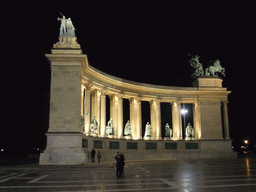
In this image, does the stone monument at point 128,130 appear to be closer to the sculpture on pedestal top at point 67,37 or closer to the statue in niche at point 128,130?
the statue in niche at point 128,130

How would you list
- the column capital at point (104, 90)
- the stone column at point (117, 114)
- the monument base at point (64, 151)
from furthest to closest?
1. the stone column at point (117, 114)
2. the column capital at point (104, 90)
3. the monument base at point (64, 151)

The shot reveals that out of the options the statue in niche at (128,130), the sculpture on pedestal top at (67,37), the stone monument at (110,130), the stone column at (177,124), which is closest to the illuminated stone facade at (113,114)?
the stone column at (177,124)

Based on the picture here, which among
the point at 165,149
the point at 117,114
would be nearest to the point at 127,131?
the point at 117,114

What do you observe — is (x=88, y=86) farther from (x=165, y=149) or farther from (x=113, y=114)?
(x=165, y=149)

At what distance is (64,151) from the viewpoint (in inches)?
1626

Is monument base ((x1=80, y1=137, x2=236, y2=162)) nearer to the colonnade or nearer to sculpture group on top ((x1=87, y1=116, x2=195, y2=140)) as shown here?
sculpture group on top ((x1=87, y1=116, x2=195, y2=140))

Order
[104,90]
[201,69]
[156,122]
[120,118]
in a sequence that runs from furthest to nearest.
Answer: [201,69] < [156,122] < [120,118] < [104,90]

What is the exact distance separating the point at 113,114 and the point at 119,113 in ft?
4.19

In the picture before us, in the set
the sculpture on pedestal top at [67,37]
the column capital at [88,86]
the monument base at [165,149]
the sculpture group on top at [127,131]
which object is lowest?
the monument base at [165,149]

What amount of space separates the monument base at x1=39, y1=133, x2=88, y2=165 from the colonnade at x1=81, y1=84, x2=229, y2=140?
5644 millimetres

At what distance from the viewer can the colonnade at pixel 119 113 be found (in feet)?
171

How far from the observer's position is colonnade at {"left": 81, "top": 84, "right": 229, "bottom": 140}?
5212cm

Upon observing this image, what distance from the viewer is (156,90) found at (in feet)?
224

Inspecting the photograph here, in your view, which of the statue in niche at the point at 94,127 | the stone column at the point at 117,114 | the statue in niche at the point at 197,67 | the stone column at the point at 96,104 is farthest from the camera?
the statue in niche at the point at 197,67
